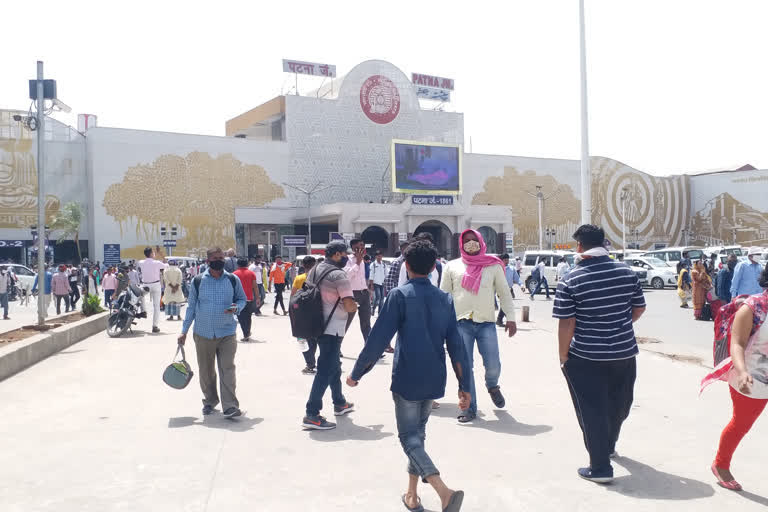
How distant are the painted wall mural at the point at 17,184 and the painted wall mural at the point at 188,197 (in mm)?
5308

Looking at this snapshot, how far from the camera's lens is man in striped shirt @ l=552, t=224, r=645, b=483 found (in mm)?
4320

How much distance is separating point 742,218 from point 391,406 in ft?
257

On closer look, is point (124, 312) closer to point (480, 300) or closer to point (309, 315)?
point (309, 315)

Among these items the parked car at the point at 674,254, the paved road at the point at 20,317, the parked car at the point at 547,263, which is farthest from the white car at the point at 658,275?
the paved road at the point at 20,317

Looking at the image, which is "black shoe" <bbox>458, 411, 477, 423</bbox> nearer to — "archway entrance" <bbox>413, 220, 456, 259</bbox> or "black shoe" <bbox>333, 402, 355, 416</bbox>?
"black shoe" <bbox>333, 402, 355, 416</bbox>

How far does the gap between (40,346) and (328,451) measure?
700 cm

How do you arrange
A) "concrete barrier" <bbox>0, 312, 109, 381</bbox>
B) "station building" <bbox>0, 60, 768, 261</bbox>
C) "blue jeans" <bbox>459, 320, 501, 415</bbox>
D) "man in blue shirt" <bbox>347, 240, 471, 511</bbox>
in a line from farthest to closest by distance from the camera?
"station building" <bbox>0, 60, 768, 261</bbox>
"concrete barrier" <bbox>0, 312, 109, 381</bbox>
"blue jeans" <bbox>459, 320, 501, 415</bbox>
"man in blue shirt" <bbox>347, 240, 471, 511</bbox>

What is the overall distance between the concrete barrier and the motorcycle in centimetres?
51

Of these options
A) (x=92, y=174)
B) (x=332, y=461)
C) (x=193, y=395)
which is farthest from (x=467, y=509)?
(x=92, y=174)

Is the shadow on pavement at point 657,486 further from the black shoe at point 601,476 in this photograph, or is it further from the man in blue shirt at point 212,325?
the man in blue shirt at point 212,325

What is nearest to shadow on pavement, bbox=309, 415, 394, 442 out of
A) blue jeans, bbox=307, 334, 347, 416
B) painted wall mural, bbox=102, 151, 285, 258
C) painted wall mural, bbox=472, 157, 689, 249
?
blue jeans, bbox=307, 334, 347, 416

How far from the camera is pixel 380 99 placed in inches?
2346

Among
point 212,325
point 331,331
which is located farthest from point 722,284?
point 212,325

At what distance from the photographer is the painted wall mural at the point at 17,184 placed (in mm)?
49250
